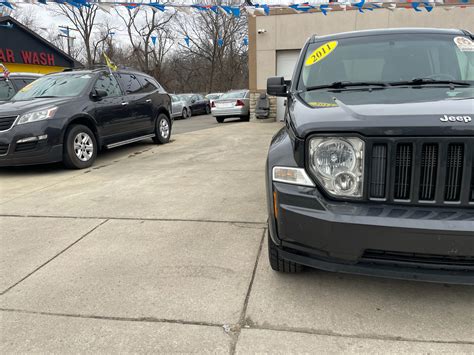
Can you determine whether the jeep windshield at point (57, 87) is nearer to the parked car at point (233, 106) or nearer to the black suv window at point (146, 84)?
the black suv window at point (146, 84)

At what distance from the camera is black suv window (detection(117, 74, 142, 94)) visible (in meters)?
7.74

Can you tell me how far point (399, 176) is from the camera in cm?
200

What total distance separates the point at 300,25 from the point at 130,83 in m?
7.93

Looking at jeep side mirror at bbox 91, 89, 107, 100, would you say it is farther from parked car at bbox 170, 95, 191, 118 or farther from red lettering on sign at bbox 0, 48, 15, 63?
red lettering on sign at bbox 0, 48, 15, 63

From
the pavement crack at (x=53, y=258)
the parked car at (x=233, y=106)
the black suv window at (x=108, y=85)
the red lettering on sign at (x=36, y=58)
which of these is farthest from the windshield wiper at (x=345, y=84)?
the red lettering on sign at (x=36, y=58)

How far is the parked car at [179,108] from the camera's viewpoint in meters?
19.8

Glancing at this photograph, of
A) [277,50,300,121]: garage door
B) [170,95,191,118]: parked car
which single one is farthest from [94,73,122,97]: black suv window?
[170,95,191,118]: parked car

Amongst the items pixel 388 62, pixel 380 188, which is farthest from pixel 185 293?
pixel 388 62

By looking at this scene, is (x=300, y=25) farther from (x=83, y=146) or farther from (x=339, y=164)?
(x=339, y=164)

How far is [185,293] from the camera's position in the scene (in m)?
2.47

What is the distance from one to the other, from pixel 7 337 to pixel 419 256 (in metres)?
2.35

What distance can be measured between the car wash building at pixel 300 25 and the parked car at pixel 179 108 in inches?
251

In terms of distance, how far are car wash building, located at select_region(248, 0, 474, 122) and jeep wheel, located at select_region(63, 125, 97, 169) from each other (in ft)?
29.0

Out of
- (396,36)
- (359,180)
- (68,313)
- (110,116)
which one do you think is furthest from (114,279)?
(110,116)
